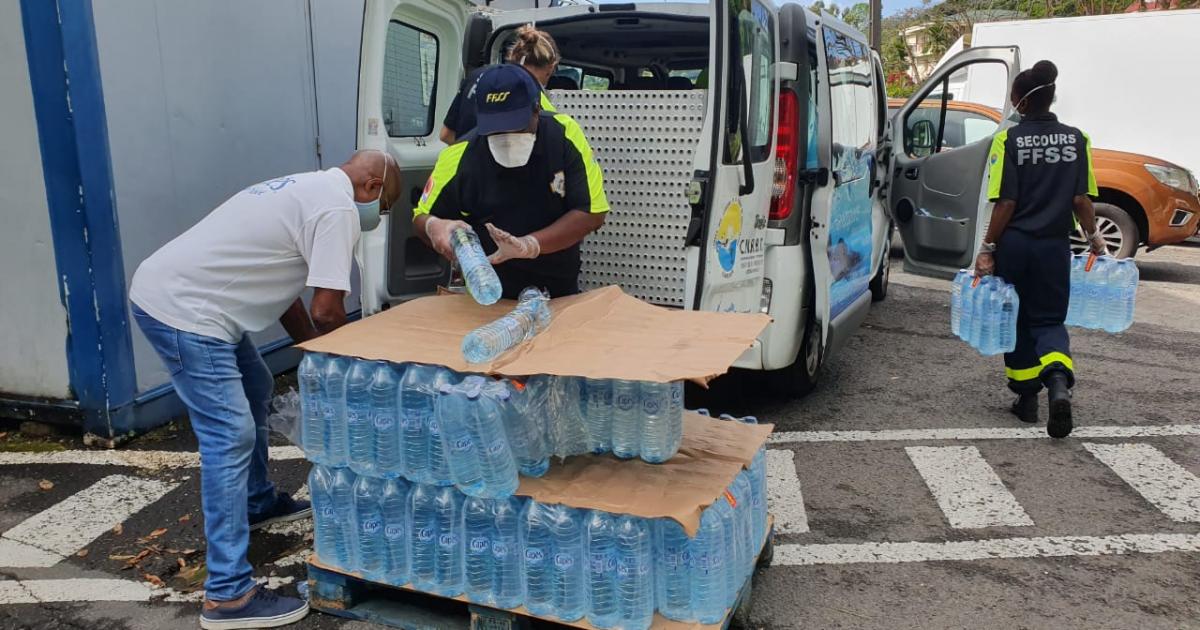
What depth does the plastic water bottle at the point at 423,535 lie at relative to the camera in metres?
2.83

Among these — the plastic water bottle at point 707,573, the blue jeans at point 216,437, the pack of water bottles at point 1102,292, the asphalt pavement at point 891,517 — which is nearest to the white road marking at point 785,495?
the asphalt pavement at point 891,517

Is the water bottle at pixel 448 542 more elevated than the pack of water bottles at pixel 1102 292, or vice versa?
the pack of water bottles at pixel 1102 292

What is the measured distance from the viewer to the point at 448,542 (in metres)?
2.83

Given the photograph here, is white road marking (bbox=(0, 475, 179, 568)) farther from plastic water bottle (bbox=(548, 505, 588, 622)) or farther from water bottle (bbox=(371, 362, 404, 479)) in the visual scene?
plastic water bottle (bbox=(548, 505, 588, 622))

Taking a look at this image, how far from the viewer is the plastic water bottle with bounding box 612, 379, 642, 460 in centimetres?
287

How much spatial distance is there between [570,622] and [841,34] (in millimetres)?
4287

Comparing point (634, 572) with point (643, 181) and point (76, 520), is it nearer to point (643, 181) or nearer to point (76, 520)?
point (643, 181)

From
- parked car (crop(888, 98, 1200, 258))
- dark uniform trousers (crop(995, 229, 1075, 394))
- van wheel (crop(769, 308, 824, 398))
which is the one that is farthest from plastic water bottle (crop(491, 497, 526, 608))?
parked car (crop(888, 98, 1200, 258))

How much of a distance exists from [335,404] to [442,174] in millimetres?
977

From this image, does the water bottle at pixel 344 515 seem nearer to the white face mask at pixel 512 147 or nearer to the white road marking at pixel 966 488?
the white face mask at pixel 512 147

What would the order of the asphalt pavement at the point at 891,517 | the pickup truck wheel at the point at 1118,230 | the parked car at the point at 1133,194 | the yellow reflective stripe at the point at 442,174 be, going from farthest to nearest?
1. the pickup truck wheel at the point at 1118,230
2. the parked car at the point at 1133,194
3. the yellow reflective stripe at the point at 442,174
4. the asphalt pavement at the point at 891,517

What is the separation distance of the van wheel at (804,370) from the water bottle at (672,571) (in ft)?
7.99

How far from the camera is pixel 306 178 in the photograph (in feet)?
9.90

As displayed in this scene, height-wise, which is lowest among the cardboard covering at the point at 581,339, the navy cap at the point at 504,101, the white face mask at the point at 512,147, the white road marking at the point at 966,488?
the white road marking at the point at 966,488
